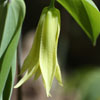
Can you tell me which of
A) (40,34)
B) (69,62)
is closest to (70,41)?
(69,62)

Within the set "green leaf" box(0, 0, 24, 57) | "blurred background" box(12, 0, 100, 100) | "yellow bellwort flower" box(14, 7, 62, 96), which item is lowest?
"blurred background" box(12, 0, 100, 100)

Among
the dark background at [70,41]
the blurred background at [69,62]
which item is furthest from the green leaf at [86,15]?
the dark background at [70,41]

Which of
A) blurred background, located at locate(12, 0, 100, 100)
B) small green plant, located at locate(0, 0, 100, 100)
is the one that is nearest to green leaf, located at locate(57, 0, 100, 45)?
small green plant, located at locate(0, 0, 100, 100)

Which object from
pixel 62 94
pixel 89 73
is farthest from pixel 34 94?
pixel 89 73

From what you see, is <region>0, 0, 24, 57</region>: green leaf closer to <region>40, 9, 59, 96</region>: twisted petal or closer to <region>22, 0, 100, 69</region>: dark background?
<region>40, 9, 59, 96</region>: twisted petal

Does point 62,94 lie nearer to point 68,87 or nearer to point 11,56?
point 68,87

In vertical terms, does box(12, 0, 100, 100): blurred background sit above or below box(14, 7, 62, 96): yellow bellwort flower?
below
